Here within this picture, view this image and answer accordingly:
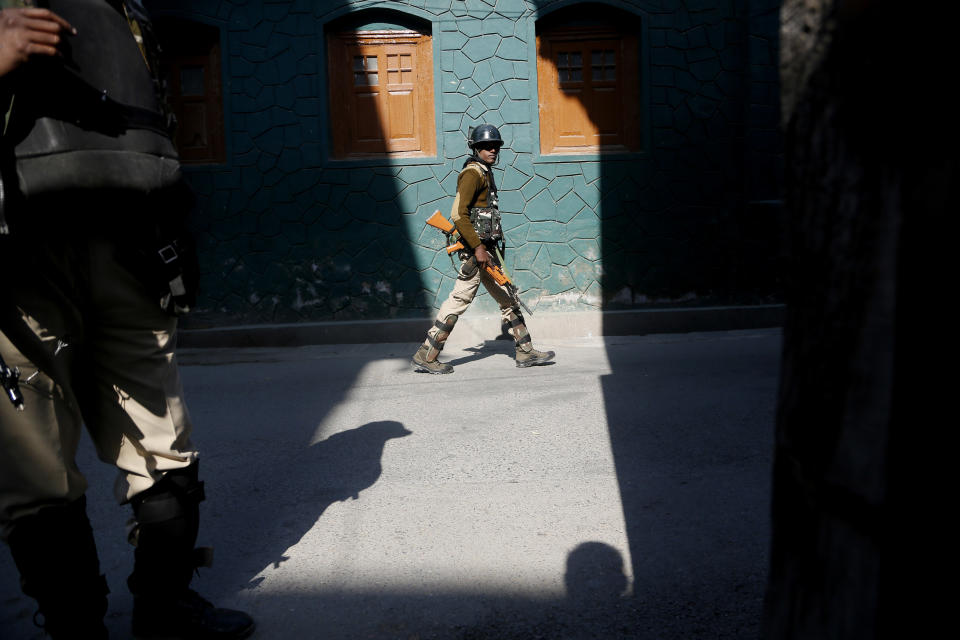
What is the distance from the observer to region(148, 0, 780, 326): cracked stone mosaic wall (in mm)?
8008

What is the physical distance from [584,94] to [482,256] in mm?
2922

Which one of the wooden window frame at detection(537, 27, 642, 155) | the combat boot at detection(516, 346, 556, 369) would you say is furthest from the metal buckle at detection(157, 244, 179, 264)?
the wooden window frame at detection(537, 27, 642, 155)

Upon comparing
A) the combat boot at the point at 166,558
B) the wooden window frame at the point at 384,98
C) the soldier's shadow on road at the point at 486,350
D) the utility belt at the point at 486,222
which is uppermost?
the wooden window frame at the point at 384,98

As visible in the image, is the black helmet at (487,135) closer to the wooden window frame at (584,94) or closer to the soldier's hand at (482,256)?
the soldier's hand at (482,256)

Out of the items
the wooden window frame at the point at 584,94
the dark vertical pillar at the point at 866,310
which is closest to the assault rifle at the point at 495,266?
the wooden window frame at the point at 584,94

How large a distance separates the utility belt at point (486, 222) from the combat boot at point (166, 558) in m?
4.34

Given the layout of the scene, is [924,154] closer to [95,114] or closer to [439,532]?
[95,114]

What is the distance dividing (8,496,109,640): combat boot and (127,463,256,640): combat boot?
0.16 meters

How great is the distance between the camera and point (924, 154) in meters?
0.81

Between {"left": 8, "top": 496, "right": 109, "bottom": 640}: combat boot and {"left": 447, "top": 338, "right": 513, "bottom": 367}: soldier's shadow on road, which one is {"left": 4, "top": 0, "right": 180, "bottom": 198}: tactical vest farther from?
{"left": 447, "top": 338, "right": 513, "bottom": 367}: soldier's shadow on road

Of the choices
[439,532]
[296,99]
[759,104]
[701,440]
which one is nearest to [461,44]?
[296,99]

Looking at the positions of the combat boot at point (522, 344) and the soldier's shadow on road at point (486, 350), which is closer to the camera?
the combat boot at point (522, 344)

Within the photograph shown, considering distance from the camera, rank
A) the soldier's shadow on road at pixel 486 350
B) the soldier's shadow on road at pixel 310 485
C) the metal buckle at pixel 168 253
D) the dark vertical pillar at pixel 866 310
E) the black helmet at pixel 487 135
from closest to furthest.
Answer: the dark vertical pillar at pixel 866 310, the metal buckle at pixel 168 253, the soldier's shadow on road at pixel 310 485, the black helmet at pixel 487 135, the soldier's shadow on road at pixel 486 350

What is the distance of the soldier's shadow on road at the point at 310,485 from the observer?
2.98 meters
